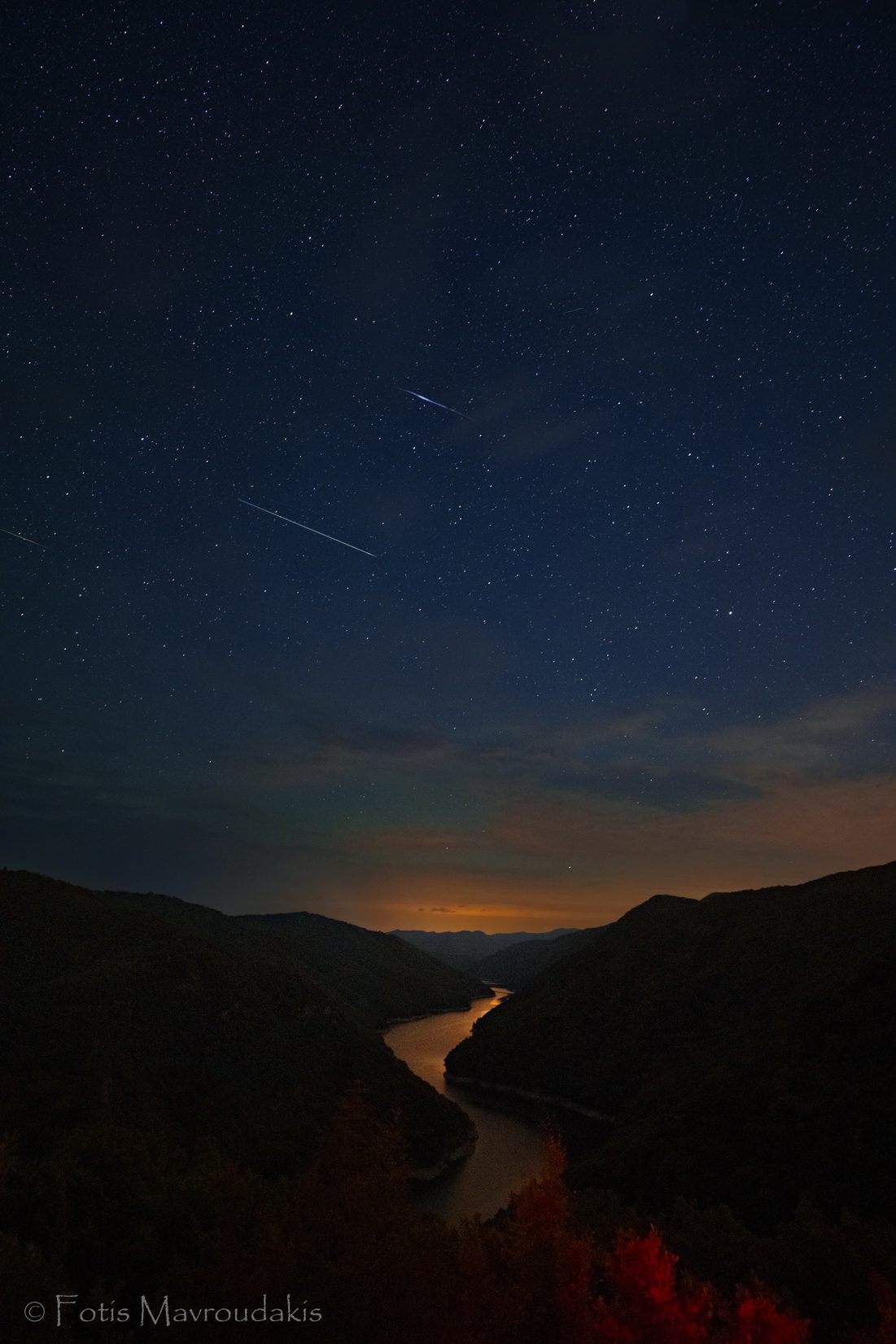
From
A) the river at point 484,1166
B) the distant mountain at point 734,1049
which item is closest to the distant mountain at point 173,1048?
the river at point 484,1166

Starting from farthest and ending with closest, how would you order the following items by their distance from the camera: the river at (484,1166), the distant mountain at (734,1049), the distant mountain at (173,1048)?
the river at (484,1166) < the distant mountain at (173,1048) < the distant mountain at (734,1049)

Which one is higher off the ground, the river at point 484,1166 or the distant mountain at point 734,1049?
the distant mountain at point 734,1049

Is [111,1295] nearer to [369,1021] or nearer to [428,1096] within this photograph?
[428,1096]

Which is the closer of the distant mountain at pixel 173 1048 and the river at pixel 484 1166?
the distant mountain at pixel 173 1048

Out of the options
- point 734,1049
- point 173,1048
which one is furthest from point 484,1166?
point 173,1048

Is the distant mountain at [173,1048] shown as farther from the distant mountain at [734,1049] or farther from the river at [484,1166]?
the distant mountain at [734,1049]

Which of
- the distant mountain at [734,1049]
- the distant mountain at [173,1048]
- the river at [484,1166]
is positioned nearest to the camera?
the distant mountain at [734,1049]

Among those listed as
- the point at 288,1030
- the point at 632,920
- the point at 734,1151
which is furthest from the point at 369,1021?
the point at 734,1151
